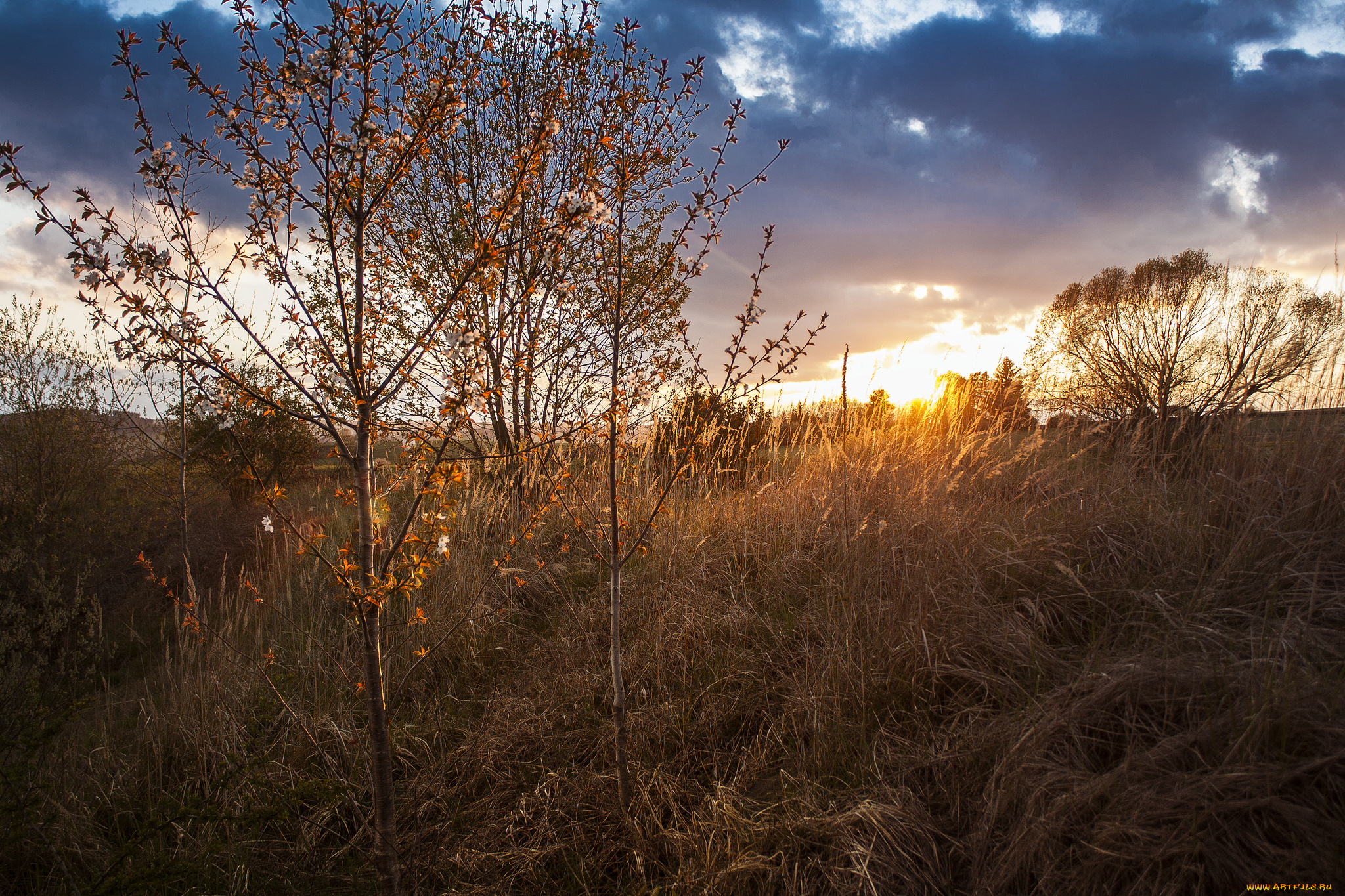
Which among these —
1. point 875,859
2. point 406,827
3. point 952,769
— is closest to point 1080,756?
point 952,769

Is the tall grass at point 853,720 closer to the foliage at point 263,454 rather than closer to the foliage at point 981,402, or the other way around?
the foliage at point 981,402

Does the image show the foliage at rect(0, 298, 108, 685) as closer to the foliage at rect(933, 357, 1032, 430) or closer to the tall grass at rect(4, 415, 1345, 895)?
the tall grass at rect(4, 415, 1345, 895)

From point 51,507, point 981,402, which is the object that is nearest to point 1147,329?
point 981,402

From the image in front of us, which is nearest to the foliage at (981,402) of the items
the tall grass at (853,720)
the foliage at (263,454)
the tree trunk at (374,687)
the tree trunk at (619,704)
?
the tall grass at (853,720)

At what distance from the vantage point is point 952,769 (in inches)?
71.7


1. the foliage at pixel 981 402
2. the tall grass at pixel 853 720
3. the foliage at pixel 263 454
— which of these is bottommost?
the tall grass at pixel 853 720

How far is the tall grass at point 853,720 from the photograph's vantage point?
146 centimetres

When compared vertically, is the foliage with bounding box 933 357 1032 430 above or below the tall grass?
above

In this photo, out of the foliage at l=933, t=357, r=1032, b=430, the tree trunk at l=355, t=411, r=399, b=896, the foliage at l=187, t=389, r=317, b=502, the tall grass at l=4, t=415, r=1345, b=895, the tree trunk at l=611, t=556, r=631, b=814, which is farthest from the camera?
the foliage at l=187, t=389, r=317, b=502

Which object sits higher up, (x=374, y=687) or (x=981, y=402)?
(x=981, y=402)

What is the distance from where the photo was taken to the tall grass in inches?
57.6

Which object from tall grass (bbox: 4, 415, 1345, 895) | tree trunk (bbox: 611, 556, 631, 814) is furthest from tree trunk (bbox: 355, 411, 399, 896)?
tree trunk (bbox: 611, 556, 631, 814)

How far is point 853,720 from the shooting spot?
2184mm

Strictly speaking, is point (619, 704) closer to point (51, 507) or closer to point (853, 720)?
point (853, 720)
